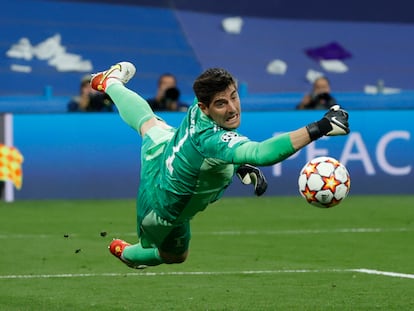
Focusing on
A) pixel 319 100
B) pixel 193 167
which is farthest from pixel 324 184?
pixel 319 100

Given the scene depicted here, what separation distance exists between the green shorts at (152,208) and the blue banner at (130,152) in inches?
343

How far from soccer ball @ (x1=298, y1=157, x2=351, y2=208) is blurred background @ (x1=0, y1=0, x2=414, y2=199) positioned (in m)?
9.96

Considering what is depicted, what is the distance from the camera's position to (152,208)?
30.4 ft

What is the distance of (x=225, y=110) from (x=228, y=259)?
4.23 m

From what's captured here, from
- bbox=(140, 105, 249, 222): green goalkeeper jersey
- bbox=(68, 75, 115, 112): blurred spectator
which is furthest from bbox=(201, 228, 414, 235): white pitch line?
bbox=(140, 105, 249, 222): green goalkeeper jersey

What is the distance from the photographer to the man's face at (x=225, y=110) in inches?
328

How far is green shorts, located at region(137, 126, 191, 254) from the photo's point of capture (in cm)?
926

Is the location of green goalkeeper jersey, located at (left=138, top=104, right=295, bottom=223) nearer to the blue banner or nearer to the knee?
the knee

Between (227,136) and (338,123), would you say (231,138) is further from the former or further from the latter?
(338,123)

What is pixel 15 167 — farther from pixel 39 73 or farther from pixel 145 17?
pixel 145 17

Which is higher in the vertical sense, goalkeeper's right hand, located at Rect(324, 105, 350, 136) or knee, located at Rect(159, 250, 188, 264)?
goalkeeper's right hand, located at Rect(324, 105, 350, 136)

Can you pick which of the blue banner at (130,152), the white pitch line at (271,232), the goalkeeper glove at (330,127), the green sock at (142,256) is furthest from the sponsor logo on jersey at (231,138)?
the blue banner at (130,152)

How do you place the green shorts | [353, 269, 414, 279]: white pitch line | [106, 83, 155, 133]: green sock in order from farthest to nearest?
1. [353, 269, 414, 279]: white pitch line
2. [106, 83, 155, 133]: green sock
3. the green shorts

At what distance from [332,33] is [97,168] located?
11.7 metres
